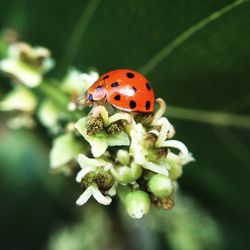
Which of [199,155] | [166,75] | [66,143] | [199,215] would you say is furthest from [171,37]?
[199,215]

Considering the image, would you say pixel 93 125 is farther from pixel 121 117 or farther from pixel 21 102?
pixel 21 102

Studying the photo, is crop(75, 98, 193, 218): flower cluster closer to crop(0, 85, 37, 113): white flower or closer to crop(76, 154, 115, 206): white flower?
crop(76, 154, 115, 206): white flower

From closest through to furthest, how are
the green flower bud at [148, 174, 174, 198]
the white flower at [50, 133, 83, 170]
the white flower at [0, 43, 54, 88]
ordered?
the green flower bud at [148, 174, 174, 198] < the white flower at [50, 133, 83, 170] < the white flower at [0, 43, 54, 88]

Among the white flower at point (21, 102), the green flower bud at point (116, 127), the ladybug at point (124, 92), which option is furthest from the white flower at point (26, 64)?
the green flower bud at point (116, 127)

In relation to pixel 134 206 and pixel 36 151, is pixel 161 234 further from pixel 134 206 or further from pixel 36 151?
pixel 134 206

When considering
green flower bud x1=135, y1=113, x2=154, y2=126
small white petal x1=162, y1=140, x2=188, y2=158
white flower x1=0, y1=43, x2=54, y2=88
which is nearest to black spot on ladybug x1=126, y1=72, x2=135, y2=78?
green flower bud x1=135, y1=113, x2=154, y2=126

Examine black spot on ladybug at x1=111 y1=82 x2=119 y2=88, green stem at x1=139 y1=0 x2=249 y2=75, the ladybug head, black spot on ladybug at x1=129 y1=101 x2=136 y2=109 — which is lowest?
black spot on ladybug at x1=129 y1=101 x2=136 y2=109

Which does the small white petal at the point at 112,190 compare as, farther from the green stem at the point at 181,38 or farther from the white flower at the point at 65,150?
the green stem at the point at 181,38
